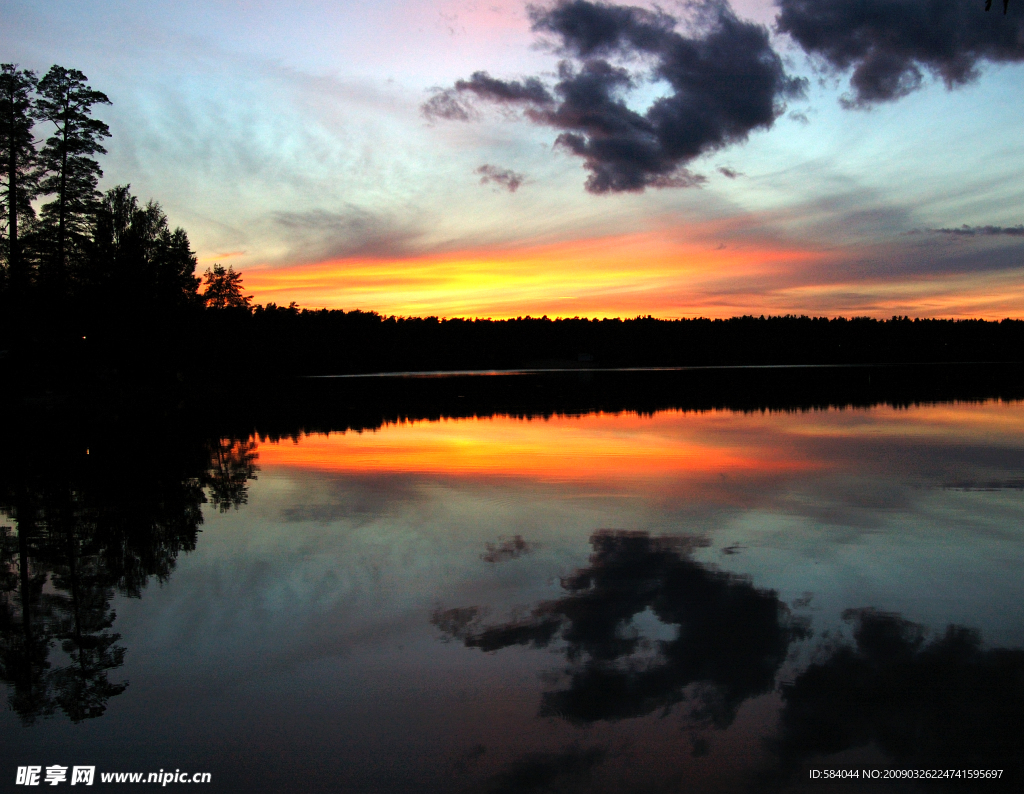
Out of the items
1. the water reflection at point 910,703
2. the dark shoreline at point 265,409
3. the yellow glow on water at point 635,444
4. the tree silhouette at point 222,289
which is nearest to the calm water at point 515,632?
the water reflection at point 910,703

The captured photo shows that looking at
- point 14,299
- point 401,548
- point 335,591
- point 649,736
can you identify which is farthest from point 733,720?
point 14,299

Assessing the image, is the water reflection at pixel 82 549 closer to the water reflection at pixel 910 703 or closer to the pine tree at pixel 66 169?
the water reflection at pixel 910 703

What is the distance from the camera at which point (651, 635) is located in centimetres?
762

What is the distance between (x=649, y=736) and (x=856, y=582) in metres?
4.86

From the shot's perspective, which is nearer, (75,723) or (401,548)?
(75,723)

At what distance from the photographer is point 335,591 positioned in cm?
926

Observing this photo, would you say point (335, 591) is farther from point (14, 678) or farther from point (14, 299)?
point (14, 299)

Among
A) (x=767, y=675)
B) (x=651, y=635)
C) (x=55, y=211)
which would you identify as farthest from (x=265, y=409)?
(x=767, y=675)

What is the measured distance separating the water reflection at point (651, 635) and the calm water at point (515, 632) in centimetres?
3

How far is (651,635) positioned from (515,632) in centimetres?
144

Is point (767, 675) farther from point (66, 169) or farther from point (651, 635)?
point (66, 169)

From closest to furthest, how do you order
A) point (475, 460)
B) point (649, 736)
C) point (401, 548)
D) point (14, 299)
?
point (649, 736) < point (401, 548) < point (475, 460) < point (14, 299)

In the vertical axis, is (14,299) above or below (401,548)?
above
